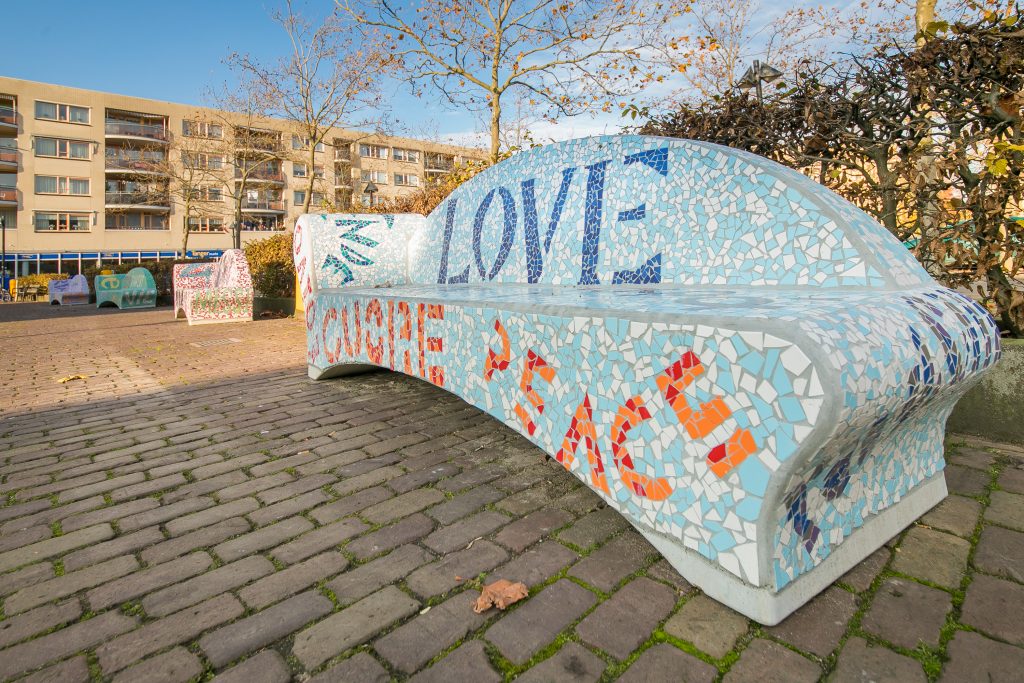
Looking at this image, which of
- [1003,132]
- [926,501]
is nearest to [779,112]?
[1003,132]

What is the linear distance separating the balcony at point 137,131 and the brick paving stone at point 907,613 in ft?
168

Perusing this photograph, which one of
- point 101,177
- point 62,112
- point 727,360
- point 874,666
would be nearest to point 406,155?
point 101,177

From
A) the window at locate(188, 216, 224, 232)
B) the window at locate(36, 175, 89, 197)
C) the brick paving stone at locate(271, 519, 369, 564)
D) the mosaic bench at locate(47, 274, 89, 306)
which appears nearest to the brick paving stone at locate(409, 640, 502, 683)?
the brick paving stone at locate(271, 519, 369, 564)

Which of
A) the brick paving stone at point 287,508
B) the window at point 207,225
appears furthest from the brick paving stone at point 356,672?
the window at point 207,225

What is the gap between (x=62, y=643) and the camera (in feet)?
4.55

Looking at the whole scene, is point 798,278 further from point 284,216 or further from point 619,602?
point 284,216

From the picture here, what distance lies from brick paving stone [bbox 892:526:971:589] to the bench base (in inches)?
1.9

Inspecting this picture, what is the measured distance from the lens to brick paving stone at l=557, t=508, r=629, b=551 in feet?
6.03

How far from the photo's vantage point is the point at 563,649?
1328 millimetres

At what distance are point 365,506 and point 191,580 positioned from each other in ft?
2.03

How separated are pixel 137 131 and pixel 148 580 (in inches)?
2040

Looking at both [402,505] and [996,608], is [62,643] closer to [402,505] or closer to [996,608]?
[402,505]

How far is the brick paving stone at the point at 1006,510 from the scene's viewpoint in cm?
189

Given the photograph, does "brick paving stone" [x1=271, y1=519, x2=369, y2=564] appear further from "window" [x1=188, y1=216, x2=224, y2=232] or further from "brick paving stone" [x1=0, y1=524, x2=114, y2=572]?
"window" [x1=188, y1=216, x2=224, y2=232]
